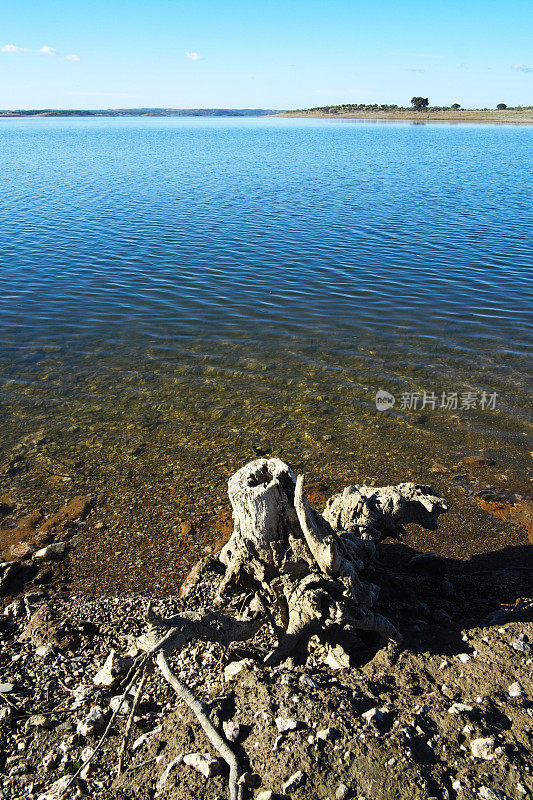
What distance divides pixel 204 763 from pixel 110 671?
192 cm

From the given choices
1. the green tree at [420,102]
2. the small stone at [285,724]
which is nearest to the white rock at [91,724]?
the small stone at [285,724]

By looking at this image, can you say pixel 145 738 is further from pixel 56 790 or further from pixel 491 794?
pixel 491 794

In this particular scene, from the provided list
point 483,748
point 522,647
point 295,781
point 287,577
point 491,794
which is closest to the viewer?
point 491,794

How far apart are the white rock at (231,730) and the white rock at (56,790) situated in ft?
4.83

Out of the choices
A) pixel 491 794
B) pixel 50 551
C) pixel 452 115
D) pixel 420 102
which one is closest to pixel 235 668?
pixel 491 794

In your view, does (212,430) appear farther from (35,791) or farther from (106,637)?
(35,791)

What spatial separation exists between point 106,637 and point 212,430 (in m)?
5.82

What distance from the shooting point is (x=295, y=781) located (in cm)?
453

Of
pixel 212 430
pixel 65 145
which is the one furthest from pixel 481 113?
pixel 212 430

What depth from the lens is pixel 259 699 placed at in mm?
5328

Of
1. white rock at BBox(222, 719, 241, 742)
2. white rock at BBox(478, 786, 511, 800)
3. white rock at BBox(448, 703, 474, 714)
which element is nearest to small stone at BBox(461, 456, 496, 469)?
white rock at BBox(448, 703, 474, 714)

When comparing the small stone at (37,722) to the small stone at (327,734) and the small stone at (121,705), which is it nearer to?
the small stone at (121,705)

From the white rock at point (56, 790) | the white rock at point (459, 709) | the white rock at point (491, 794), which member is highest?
the white rock at point (491, 794)

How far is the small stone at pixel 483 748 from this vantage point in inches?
185
